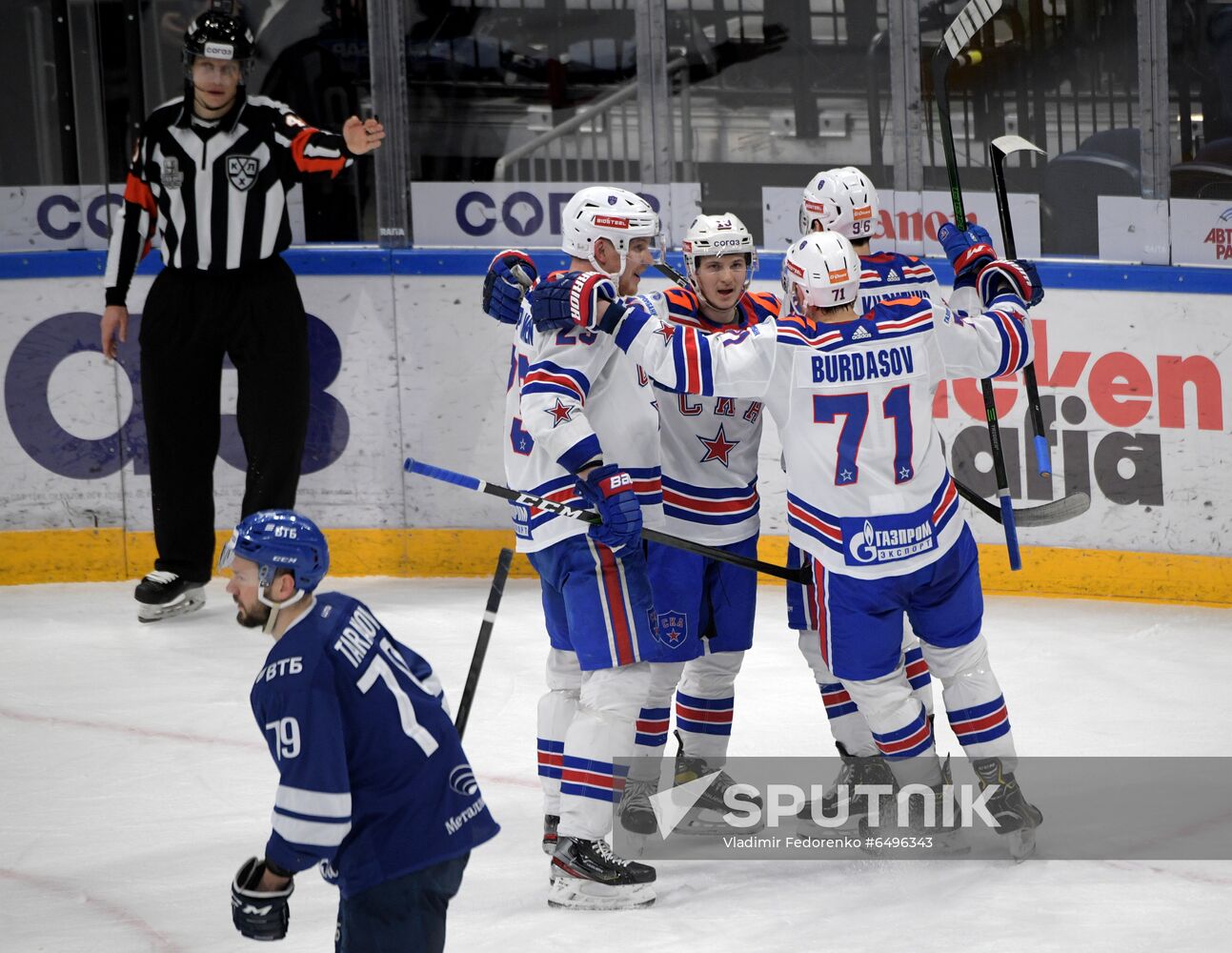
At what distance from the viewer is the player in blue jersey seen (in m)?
2.20

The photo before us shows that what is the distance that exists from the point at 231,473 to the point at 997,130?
2692mm

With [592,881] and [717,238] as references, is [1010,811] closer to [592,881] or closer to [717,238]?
[592,881]

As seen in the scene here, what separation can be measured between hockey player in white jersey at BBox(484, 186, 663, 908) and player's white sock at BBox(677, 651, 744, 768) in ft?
1.19

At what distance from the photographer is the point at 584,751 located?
10.4 ft

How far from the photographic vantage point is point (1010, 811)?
11.1ft

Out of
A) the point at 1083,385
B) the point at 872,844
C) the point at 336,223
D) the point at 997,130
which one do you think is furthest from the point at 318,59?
the point at 872,844

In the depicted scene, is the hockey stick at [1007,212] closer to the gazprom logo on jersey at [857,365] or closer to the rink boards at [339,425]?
the gazprom logo on jersey at [857,365]

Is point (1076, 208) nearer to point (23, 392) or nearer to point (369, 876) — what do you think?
point (23, 392)

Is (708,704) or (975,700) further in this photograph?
(708,704)

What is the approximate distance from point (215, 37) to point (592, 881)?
306cm

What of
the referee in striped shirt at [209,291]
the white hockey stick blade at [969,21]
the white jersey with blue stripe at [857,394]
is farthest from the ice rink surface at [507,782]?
the white hockey stick blade at [969,21]

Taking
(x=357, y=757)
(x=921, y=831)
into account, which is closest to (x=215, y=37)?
(x=921, y=831)

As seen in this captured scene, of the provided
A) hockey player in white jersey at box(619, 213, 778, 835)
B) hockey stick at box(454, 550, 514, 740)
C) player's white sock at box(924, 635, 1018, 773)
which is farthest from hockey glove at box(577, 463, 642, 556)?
player's white sock at box(924, 635, 1018, 773)

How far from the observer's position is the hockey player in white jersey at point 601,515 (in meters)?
3.16
